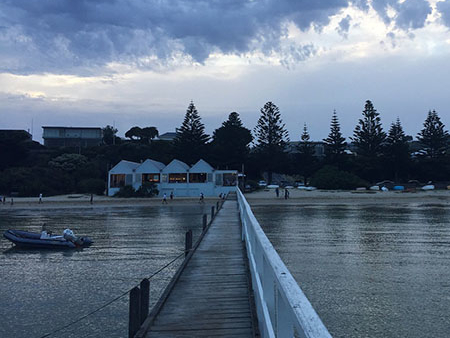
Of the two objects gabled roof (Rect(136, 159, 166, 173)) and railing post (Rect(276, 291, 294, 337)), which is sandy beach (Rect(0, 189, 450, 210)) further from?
railing post (Rect(276, 291, 294, 337))

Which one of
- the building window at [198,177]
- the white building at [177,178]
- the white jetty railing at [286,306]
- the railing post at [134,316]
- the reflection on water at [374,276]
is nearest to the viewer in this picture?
the white jetty railing at [286,306]

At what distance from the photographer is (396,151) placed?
6906cm

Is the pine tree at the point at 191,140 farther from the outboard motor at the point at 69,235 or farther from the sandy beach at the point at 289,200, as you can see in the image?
the outboard motor at the point at 69,235

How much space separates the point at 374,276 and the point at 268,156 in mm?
61064

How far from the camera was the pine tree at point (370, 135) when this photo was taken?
7400 centimetres

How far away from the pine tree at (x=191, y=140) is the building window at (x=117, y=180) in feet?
50.7

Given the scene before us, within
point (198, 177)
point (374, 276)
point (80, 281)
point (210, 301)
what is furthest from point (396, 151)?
point (210, 301)

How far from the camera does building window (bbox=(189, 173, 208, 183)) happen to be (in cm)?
5884

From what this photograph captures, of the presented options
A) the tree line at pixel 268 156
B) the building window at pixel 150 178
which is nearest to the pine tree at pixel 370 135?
the tree line at pixel 268 156

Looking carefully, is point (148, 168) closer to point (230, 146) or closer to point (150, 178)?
point (150, 178)

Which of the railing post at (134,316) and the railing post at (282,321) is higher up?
the railing post at (282,321)

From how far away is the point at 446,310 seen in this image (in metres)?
9.45

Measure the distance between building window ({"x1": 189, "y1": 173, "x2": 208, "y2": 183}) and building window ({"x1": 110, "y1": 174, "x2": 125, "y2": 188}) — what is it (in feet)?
35.4

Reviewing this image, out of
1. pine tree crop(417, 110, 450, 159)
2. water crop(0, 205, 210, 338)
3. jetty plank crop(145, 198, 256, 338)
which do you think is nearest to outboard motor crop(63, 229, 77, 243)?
water crop(0, 205, 210, 338)
